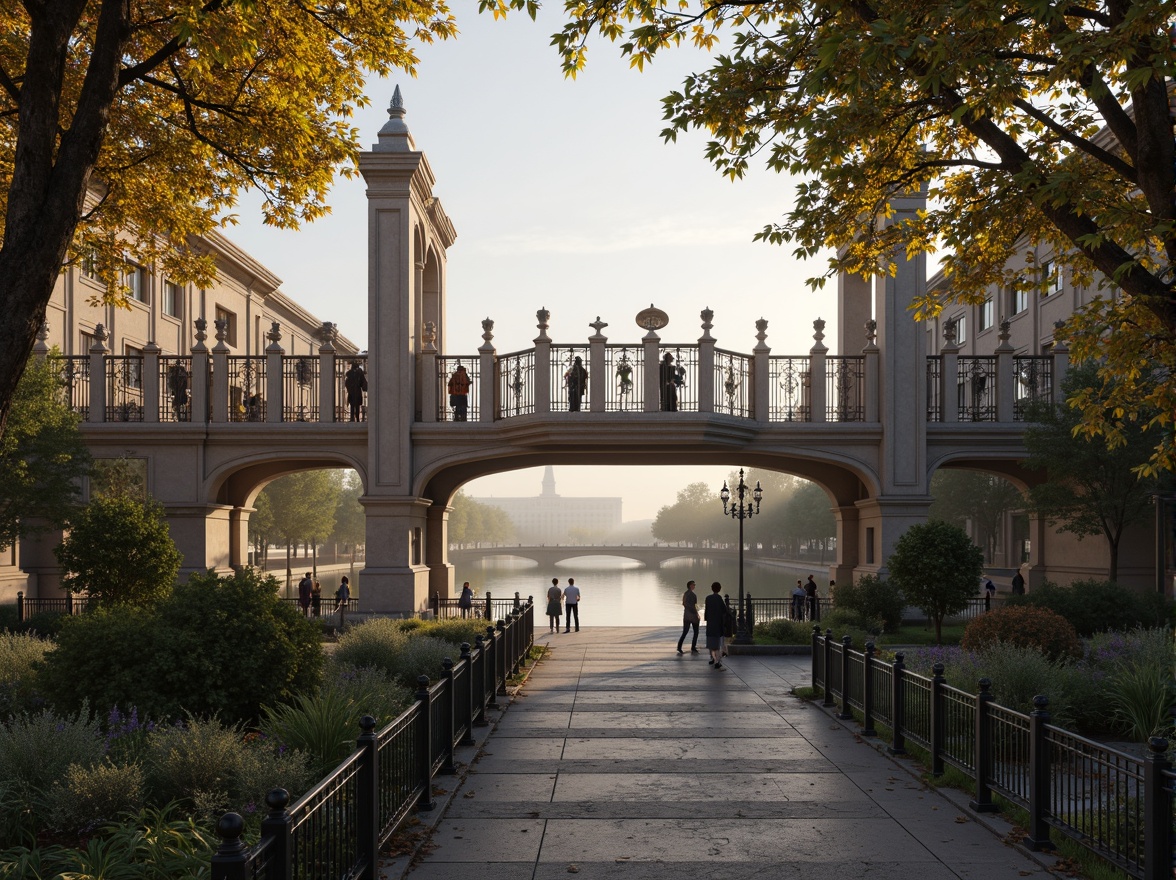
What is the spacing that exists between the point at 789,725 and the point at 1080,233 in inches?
280

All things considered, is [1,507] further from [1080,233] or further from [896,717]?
[1080,233]

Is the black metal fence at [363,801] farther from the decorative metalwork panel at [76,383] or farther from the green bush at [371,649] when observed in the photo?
the decorative metalwork panel at [76,383]

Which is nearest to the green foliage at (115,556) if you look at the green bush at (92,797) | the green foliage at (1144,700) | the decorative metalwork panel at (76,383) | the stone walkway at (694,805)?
the decorative metalwork panel at (76,383)

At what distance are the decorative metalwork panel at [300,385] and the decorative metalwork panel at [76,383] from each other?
5.39m

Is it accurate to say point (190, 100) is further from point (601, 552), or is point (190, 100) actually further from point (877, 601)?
point (601, 552)

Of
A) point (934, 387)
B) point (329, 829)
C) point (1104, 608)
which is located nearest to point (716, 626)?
point (1104, 608)

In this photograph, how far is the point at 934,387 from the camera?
28734 millimetres

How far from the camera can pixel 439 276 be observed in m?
34.3

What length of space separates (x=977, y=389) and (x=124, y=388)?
24.2 meters

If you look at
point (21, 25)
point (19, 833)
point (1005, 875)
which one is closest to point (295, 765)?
point (19, 833)

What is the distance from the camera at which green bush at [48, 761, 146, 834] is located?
7.52 meters

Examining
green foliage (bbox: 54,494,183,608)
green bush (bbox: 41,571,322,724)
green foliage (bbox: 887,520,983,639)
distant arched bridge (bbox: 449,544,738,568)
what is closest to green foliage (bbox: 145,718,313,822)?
green bush (bbox: 41,571,322,724)

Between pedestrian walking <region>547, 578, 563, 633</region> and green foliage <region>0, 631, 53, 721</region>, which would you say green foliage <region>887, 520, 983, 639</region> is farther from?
green foliage <region>0, 631, 53, 721</region>

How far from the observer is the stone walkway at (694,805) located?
24.7ft
